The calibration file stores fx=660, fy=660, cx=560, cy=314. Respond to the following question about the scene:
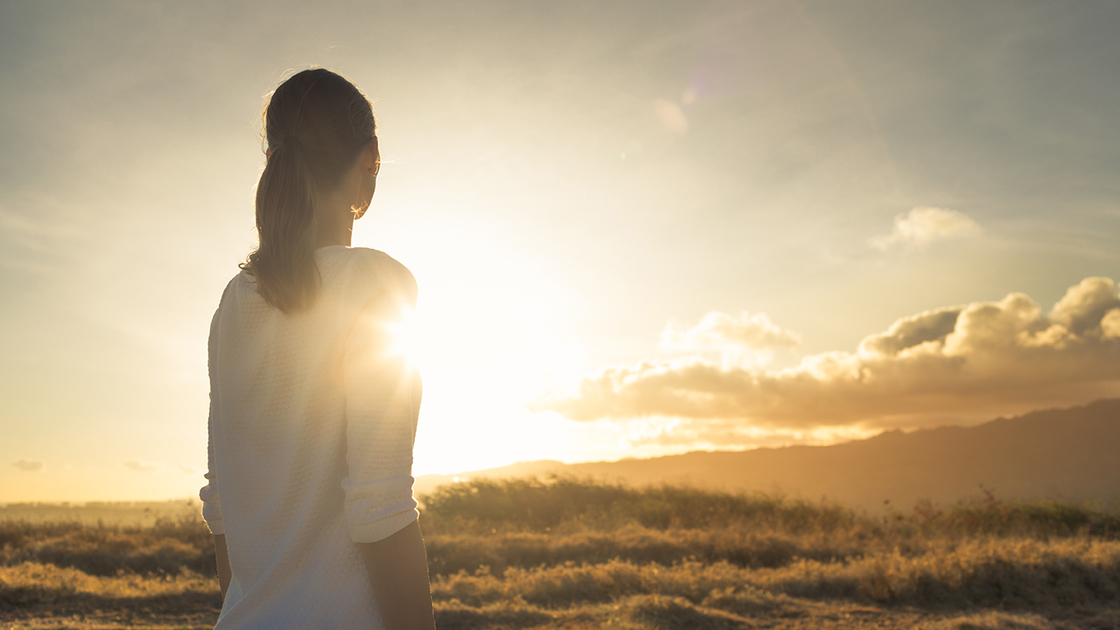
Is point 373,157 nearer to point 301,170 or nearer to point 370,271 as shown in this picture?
point 301,170

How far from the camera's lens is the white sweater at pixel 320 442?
100cm

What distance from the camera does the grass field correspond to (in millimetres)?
6832

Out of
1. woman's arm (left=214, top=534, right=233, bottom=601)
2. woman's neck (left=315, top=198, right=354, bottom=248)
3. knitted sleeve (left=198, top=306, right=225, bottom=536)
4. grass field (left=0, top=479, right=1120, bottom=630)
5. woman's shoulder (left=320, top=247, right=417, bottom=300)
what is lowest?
grass field (left=0, top=479, right=1120, bottom=630)

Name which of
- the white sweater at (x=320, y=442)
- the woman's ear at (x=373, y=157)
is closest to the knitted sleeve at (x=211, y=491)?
the white sweater at (x=320, y=442)

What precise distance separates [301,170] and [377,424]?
485 mm

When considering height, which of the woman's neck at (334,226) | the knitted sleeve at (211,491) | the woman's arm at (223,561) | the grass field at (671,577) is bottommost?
the grass field at (671,577)

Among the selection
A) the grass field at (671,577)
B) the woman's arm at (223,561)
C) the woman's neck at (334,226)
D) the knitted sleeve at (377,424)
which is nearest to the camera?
the knitted sleeve at (377,424)

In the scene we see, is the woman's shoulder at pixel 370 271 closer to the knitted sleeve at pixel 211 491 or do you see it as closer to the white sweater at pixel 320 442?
the white sweater at pixel 320 442

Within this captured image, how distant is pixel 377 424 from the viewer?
3.25 ft

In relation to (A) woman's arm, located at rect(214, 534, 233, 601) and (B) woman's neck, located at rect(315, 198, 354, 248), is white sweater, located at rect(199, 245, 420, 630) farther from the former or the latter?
(A) woman's arm, located at rect(214, 534, 233, 601)

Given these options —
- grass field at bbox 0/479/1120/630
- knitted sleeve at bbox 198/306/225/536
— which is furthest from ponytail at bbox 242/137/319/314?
grass field at bbox 0/479/1120/630

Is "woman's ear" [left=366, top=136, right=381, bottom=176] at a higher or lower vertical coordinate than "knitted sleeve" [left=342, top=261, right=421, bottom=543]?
higher

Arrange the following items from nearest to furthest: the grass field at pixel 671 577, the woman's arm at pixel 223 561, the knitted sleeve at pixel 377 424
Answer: the knitted sleeve at pixel 377 424, the woman's arm at pixel 223 561, the grass field at pixel 671 577

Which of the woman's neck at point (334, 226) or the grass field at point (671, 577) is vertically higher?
the woman's neck at point (334, 226)
